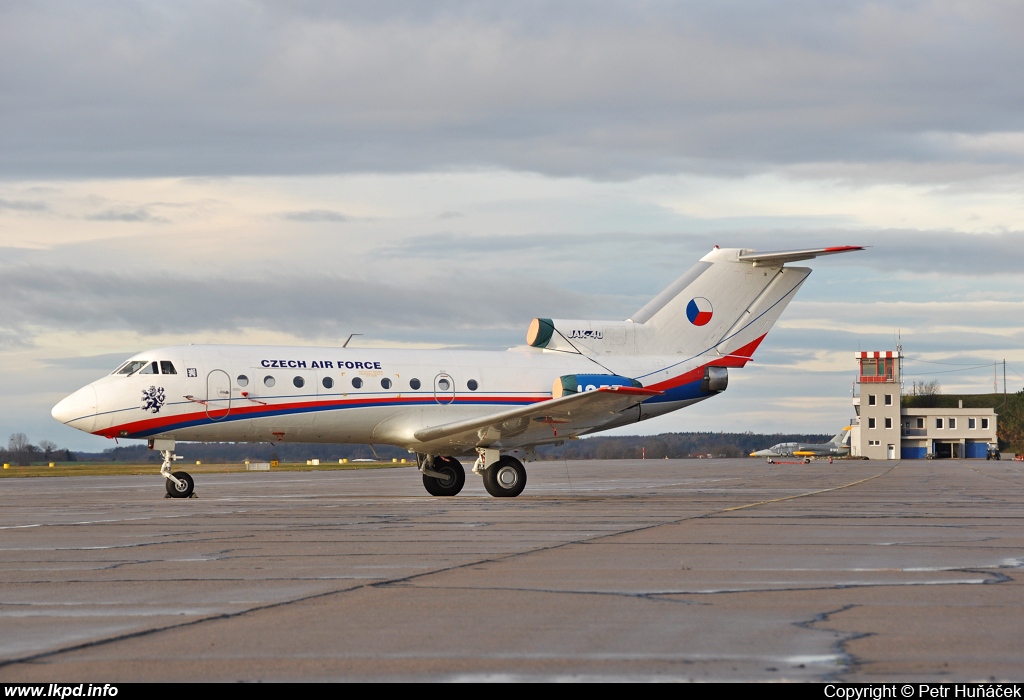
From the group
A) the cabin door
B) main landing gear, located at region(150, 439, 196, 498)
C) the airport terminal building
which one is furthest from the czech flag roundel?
the airport terminal building

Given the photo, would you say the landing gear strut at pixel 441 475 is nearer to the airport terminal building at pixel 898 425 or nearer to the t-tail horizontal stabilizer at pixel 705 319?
the t-tail horizontal stabilizer at pixel 705 319

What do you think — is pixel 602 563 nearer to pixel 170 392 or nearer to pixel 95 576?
pixel 95 576

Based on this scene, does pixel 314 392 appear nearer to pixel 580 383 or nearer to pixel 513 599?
pixel 580 383

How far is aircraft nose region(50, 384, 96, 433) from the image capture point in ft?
82.8

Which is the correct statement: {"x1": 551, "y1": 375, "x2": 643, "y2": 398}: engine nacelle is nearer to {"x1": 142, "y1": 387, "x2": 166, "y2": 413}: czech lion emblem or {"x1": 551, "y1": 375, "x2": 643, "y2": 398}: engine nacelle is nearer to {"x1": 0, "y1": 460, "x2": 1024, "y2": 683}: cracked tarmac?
{"x1": 0, "y1": 460, "x2": 1024, "y2": 683}: cracked tarmac

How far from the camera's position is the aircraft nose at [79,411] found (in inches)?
994

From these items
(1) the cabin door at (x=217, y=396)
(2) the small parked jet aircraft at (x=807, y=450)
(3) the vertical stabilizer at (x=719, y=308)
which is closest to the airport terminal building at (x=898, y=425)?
(2) the small parked jet aircraft at (x=807, y=450)

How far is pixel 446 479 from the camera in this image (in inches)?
1113

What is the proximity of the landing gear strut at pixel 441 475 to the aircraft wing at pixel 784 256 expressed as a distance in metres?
9.60

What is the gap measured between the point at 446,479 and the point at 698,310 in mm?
8090

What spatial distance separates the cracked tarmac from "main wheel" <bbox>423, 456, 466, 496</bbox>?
31.0 feet

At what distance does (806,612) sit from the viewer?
8.52m

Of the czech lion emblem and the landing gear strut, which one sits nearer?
the czech lion emblem

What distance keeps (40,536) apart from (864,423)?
397ft
